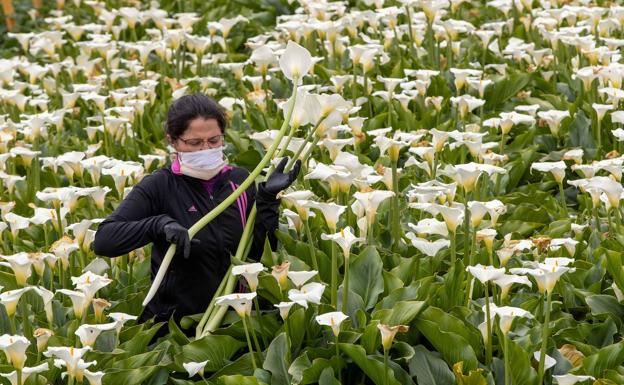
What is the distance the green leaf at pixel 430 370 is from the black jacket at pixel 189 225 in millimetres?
954

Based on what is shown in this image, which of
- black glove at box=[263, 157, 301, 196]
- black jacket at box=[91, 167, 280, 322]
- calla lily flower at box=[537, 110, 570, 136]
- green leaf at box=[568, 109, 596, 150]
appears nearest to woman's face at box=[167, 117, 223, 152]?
black jacket at box=[91, 167, 280, 322]

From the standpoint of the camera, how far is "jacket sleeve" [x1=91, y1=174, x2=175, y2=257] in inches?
170

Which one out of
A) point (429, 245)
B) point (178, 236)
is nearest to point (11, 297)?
point (178, 236)

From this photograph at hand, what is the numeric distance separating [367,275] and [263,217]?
0.51m

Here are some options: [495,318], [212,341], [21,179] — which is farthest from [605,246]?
[21,179]

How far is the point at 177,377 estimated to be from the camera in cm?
428

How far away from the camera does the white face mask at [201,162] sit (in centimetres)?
448

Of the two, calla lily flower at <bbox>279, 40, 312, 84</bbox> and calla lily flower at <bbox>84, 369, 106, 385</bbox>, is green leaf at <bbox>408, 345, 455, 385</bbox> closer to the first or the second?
calla lily flower at <bbox>84, 369, 106, 385</bbox>

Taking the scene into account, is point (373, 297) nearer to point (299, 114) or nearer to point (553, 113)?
point (299, 114)

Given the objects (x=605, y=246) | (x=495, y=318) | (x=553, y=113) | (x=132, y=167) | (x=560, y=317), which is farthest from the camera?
(x=553, y=113)

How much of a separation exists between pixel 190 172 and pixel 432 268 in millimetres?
1203

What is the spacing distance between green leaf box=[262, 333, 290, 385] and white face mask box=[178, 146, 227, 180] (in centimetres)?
79

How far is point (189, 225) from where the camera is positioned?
452cm

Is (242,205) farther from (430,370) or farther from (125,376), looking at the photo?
(430,370)
